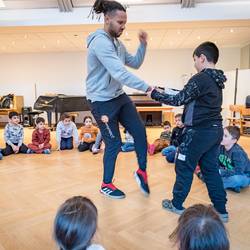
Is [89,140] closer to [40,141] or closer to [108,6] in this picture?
[40,141]

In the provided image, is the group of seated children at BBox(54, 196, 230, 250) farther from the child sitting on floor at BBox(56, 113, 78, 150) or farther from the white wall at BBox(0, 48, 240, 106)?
the white wall at BBox(0, 48, 240, 106)

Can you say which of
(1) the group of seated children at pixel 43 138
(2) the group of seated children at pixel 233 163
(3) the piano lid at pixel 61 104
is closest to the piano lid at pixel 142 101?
(3) the piano lid at pixel 61 104

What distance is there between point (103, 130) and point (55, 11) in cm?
388

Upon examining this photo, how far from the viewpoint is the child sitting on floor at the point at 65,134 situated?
4135mm

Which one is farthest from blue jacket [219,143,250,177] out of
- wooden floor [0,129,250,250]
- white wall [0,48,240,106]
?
white wall [0,48,240,106]

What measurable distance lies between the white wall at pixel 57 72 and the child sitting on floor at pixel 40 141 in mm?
4660

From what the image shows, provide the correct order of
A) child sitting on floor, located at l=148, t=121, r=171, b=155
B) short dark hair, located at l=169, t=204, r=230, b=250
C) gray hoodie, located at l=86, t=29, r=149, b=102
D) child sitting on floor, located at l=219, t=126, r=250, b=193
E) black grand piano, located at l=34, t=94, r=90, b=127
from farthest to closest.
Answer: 1. black grand piano, located at l=34, t=94, r=90, b=127
2. child sitting on floor, located at l=148, t=121, r=171, b=155
3. child sitting on floor, located at l=219, t=126, r=250, b=193
4. gray hoodie, located at l=86, t=29, r=149, b=102
5. short dark hair, located at l=169, t=204, r=230, b=250

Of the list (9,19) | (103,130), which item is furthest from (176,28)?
(103,130)

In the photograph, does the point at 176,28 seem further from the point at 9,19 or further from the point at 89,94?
the point at 89,94

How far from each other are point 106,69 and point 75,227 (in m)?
1.27

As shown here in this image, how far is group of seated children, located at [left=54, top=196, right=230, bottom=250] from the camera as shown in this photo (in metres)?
0.69

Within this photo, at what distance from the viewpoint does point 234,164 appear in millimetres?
2324

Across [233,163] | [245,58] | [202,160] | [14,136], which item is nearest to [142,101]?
[245,58]

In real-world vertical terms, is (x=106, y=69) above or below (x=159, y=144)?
above
